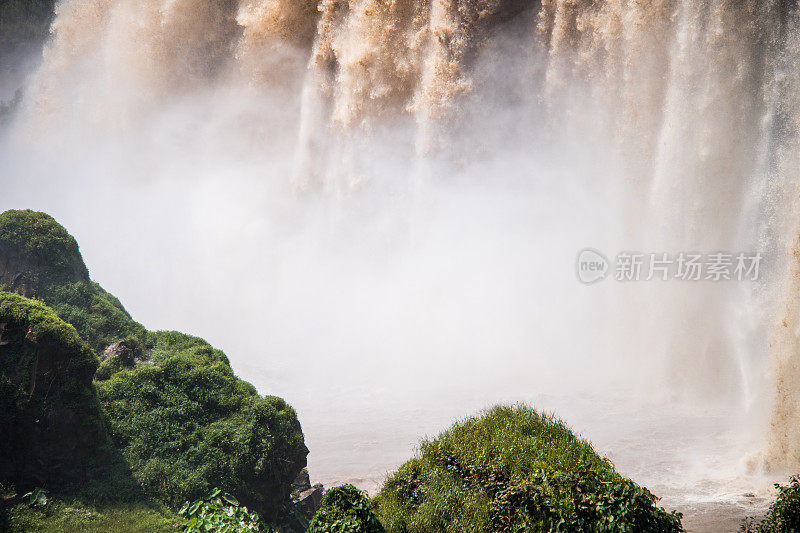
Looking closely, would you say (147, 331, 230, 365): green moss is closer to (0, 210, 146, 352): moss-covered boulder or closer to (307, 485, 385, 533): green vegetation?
(0, 210, 146, 352): moss-covered boulder

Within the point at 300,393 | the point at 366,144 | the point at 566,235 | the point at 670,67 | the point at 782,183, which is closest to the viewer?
the point at 782,183

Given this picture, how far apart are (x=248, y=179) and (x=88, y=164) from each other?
10.5m

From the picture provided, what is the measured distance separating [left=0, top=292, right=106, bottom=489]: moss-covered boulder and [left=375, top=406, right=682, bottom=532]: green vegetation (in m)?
4.20

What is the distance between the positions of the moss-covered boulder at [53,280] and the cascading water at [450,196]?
488 centimetres

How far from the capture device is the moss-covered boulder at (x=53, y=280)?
418 inches

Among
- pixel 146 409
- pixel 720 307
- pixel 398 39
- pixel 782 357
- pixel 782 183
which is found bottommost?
pixel 146 409

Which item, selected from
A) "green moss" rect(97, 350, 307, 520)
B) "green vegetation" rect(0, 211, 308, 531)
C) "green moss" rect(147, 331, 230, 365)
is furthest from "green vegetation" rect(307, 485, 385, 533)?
"green moss" rect(147, 331, 230, 365)

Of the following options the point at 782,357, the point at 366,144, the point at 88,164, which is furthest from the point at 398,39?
the point at 88,164

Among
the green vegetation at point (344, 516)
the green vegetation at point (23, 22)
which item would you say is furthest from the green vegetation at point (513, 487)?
the green vegetation at point (23, 22)

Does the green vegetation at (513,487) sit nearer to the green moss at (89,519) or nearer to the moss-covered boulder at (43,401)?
the green moss at (89,519)

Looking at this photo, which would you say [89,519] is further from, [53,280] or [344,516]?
[53,280]

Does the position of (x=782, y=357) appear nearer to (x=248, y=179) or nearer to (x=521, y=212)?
(x=521, y=212)

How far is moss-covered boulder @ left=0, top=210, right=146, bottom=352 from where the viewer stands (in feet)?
34.8

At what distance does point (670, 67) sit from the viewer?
1443cm
